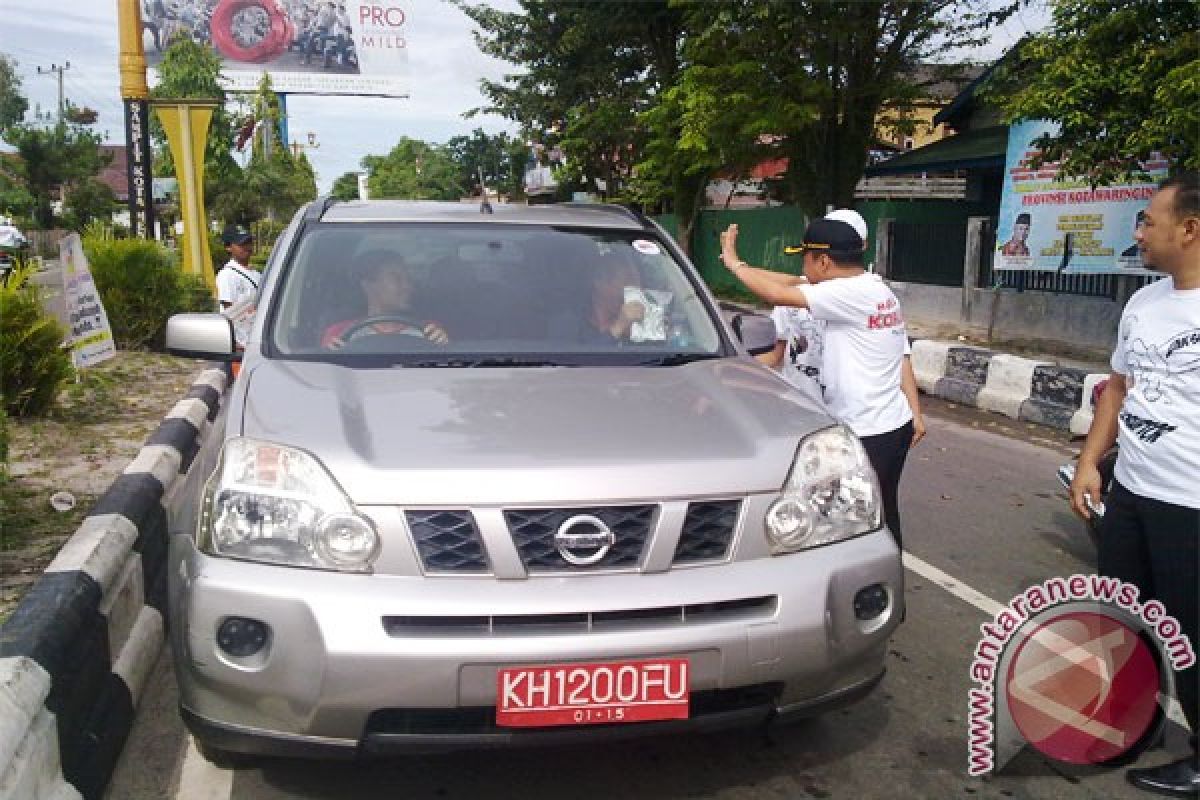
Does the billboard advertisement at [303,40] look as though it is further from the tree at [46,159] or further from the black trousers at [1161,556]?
the black trousers at [1161,556]

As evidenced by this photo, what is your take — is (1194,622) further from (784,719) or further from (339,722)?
(339,722)

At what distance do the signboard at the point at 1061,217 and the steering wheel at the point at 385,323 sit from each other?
1009cm

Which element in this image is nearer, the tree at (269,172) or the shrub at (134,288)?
the shrub at (134,288)

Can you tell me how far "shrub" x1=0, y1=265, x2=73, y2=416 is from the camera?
265 inches

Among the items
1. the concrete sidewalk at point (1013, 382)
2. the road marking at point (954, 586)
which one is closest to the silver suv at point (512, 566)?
the road marking at point (954, 586)

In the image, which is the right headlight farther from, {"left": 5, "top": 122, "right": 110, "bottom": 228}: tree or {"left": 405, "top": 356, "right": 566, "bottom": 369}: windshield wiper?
{"left": 5, "top": 122, "right": 110, "bottom": 228}: tree

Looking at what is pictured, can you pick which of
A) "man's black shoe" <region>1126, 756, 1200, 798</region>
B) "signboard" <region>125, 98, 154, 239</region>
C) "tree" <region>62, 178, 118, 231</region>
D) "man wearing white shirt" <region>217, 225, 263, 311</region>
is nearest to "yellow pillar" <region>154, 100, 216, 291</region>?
"signboard" <region>125, 98, 154, 239</region>

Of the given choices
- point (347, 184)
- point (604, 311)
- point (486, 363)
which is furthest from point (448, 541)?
point (347, 184)

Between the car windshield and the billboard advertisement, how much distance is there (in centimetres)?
4062

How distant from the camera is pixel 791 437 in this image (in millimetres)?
2828

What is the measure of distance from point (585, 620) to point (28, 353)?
5.85 m

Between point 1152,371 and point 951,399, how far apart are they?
25.8 ft

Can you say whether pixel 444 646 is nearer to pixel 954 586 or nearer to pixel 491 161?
pixel 954 586

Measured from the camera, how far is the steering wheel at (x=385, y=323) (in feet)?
11.4
